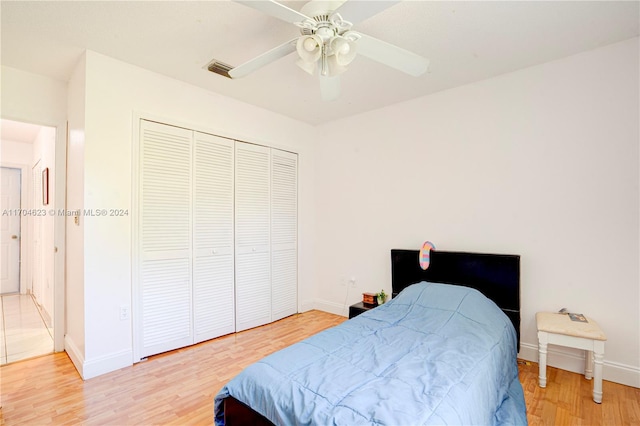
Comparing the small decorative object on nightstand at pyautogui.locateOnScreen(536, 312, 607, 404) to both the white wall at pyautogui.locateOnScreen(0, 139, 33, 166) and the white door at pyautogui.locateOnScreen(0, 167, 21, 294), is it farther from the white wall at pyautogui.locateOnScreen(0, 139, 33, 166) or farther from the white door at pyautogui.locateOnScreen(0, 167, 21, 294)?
the white door at pyautogui.locateOnScreen(0, 167, 21, 294)

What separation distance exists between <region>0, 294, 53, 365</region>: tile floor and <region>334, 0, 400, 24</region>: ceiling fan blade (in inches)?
149

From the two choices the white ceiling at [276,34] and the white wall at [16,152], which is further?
the white wall at [16,152]

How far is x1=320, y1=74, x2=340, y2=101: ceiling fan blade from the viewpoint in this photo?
6.85 feet

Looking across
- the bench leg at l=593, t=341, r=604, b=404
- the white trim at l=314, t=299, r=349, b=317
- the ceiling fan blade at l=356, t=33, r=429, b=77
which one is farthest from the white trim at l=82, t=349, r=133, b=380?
the bench leg at l=593, t=341, r=604, b=404

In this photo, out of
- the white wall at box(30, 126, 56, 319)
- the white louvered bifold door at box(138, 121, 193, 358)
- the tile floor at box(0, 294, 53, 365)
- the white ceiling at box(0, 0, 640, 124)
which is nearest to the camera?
the white ceiling at box(0, 0, 640, 124)

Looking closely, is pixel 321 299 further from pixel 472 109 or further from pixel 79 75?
pixel 79 75

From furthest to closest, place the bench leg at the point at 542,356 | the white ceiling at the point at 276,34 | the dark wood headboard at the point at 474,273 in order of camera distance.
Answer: the dark wood headboard at the point at 474,273 < the bench leg at the point at 542,356 < the white ceiling at the point at 276,34

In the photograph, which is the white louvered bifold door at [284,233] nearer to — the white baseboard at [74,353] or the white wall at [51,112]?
the white baseboard at [74,353]

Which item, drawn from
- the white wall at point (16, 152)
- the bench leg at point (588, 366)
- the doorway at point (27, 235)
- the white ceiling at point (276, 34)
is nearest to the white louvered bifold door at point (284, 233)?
the white ceiling at point (276, 34)

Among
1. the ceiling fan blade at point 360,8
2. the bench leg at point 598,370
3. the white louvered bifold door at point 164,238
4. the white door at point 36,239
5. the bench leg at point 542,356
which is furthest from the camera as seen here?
the white door at point 36,239

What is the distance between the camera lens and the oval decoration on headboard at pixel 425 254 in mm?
3035

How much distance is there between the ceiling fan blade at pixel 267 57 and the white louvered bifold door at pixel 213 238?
1271 mm

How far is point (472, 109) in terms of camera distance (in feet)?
9.79

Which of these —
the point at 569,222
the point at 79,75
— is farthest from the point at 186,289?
the point at 569,222
